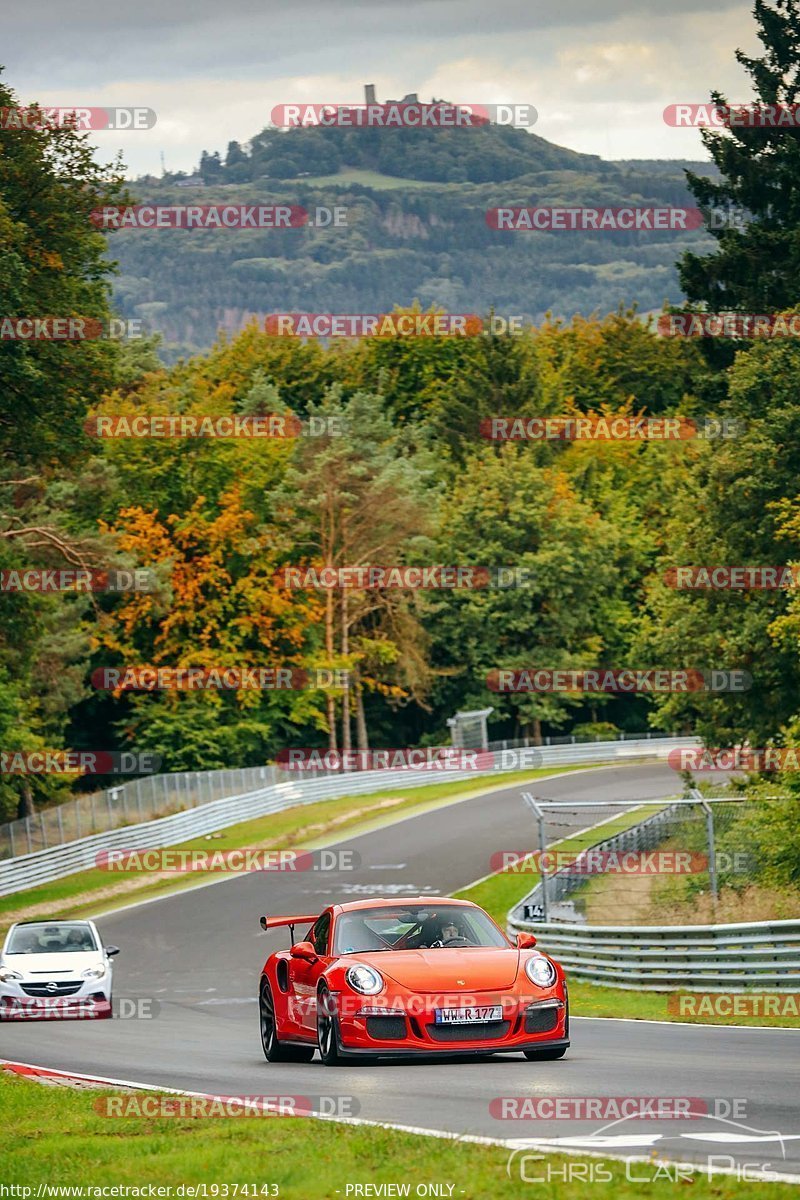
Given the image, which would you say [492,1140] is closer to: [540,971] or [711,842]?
[540,971]

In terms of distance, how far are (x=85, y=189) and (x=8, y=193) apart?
1996 mm

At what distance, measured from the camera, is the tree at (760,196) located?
4784 centimetres

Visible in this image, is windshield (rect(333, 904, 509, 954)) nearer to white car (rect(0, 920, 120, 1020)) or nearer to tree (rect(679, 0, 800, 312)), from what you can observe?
white car (rect(0, 920, 120, 1020))

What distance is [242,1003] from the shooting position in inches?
1078

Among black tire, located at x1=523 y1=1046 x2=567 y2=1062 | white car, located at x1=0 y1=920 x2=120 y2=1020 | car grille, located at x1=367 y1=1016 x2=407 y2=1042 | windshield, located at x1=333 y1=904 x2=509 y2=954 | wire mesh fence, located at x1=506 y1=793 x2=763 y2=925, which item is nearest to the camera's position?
car grille, located at x1=367 y1=1016 x2=407 y2=1042

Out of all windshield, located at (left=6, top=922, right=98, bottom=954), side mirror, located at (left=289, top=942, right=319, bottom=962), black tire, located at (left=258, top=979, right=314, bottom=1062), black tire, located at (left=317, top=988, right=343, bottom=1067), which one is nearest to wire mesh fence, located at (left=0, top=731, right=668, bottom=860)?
windshield, located at (left=6, top=922, right=98, bottom=954)

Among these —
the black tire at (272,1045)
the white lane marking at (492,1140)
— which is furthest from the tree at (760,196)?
the white lane marking at (492,1140)

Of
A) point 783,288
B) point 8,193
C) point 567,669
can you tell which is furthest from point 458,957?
point 567,669

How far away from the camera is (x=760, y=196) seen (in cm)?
5050

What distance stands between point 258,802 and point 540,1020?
1874 inches

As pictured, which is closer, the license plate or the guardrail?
the license plate

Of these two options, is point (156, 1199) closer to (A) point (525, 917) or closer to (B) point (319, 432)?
(A) point (525, 917)

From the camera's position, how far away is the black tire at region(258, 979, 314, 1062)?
1445 centimetres

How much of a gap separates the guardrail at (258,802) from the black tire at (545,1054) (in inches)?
1361
